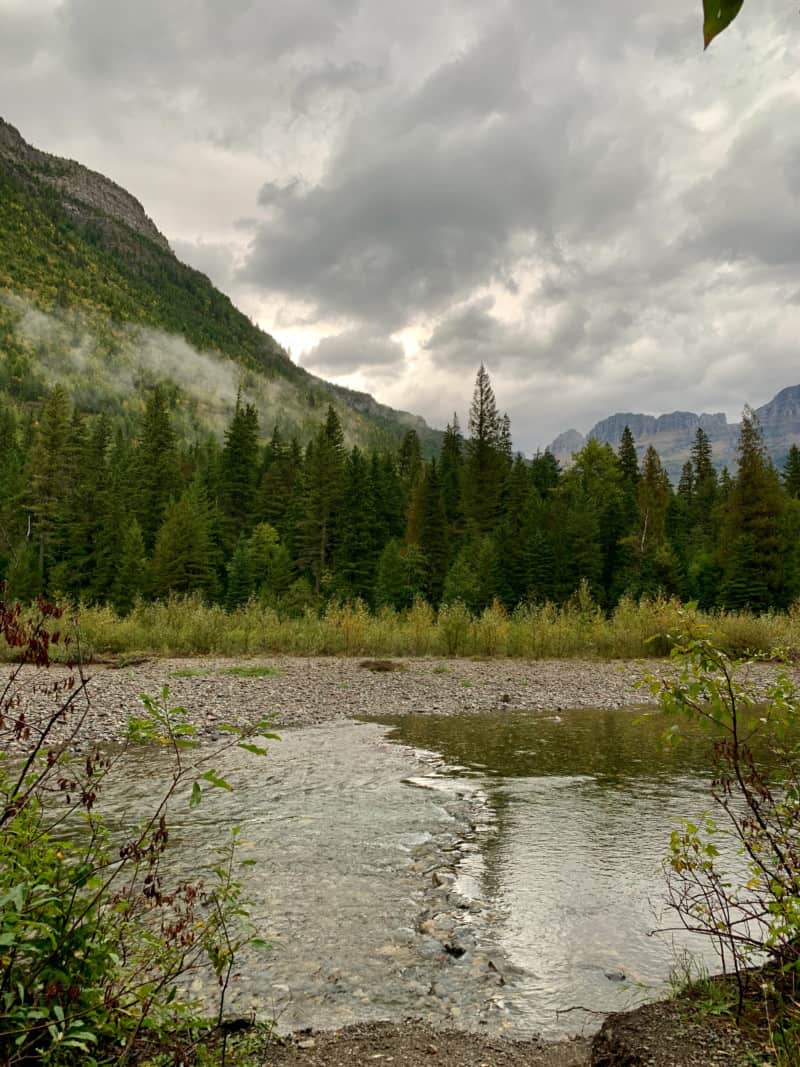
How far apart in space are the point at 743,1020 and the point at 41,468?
219 ft

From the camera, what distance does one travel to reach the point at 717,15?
0.84 meters

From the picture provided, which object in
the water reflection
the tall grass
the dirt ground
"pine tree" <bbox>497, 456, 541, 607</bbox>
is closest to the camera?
the dirt ground

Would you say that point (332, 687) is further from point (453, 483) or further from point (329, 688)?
point (453, 483)

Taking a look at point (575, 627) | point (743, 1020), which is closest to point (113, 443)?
point (575, 627)

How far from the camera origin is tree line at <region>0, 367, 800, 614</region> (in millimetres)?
50906

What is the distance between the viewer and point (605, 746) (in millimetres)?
11227

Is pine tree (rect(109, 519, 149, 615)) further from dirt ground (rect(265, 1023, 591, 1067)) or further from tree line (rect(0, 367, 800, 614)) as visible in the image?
dirt ground (rect(265, 1023, 591, 1067))

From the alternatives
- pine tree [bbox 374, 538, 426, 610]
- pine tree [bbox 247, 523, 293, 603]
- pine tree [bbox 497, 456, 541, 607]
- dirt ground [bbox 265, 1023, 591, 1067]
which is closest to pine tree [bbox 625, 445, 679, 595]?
pine tree [bbox 497, 456, 541, 607]

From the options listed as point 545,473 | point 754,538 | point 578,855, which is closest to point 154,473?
point 545,473

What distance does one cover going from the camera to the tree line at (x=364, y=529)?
5091cm

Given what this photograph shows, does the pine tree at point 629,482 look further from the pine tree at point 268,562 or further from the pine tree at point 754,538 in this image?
the pine tree at point 268,562

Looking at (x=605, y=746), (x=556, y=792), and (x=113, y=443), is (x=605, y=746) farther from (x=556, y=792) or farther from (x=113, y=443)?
(x=113, y=443)

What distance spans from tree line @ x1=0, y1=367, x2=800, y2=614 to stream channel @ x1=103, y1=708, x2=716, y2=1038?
36575 mm

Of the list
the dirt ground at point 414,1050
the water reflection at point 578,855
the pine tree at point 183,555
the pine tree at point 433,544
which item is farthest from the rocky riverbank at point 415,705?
the pine tree at point 433,544
